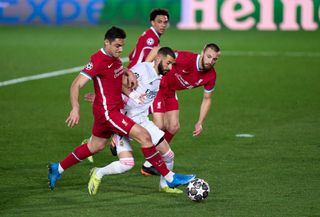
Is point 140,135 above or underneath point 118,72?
underneath

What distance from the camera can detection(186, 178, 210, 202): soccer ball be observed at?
999 cm

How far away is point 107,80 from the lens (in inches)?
411

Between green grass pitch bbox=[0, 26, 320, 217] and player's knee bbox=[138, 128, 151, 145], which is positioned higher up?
player's knee bbox=[138, 128, 151, 145]

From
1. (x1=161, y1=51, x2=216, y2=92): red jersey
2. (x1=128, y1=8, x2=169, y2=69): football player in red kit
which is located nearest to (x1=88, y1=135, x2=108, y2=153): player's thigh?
(x1=161, y1=51, x2=216, y2=92): red jersey

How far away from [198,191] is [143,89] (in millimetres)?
1496

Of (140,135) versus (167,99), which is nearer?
(140,135)

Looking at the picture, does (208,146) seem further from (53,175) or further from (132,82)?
(53,175)

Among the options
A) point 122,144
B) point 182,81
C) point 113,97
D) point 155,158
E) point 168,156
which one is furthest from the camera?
point 182,81

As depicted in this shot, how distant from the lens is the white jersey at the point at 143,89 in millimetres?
Answer: 10688

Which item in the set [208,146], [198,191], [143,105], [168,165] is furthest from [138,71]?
[208,146]

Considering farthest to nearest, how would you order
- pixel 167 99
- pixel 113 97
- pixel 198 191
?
1. pixel 167 99
2. pixel 113 97
3. pixel 198 191

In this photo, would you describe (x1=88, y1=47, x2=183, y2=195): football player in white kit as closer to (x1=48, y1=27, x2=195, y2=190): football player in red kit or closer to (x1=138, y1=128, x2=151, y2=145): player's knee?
(x1=48, y1=27, x2=195, y2=190): football player in red kit

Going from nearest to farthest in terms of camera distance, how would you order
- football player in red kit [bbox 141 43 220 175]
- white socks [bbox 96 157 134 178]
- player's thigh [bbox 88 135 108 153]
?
white socks [bbox 96 157 134 178] < player's thigh [bbox 88 135 108 153] < football player in red kit [bbox 141 43 220 175]

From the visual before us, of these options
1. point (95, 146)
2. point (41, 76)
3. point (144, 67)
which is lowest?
point (41, 76)
